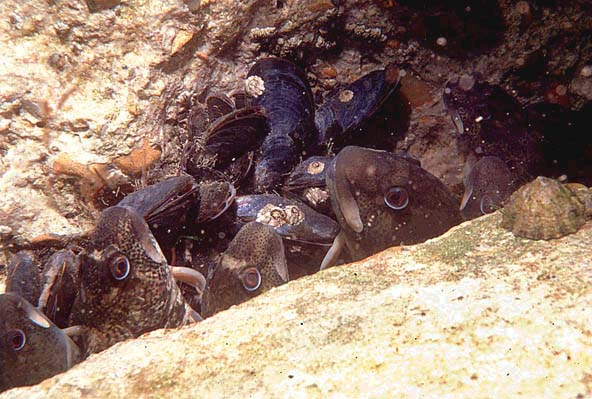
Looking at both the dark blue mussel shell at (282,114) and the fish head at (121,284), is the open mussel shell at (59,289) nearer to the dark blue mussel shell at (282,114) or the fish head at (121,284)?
the fish head at (121,284)

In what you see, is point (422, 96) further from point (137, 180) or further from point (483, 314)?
point (483, 314)

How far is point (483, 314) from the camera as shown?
1234 millimetres

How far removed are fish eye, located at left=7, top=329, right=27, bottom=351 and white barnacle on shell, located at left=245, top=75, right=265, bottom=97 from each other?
2.48 metres

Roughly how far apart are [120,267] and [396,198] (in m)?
1.62

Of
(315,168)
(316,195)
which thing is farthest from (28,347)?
(315,168)

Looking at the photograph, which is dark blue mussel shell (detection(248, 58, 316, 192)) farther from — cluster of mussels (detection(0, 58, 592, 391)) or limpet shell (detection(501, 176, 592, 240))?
limpet shell (detection(501, 176, 592, 240))

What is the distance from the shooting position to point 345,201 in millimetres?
2408

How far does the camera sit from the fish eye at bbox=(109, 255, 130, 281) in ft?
6.78

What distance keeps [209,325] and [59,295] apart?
5.16 feet

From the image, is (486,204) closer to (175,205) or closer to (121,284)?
(175,205)

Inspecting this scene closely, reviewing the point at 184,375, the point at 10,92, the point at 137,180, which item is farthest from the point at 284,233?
the point at 10,92

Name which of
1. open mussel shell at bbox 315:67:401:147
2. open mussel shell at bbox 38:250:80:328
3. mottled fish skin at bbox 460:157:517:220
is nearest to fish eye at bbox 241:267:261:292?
open mussel shell at bbox 38:250:80:328

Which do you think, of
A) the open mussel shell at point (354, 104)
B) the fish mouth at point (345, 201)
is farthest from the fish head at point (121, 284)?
the open mussel shell at point (354, 104)

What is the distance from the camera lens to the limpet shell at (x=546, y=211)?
1489 millimetres
